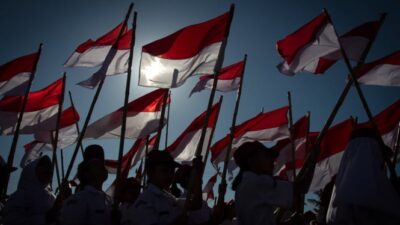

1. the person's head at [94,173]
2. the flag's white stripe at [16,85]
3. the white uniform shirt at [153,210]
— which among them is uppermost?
the flag's white stripe at [16,85]

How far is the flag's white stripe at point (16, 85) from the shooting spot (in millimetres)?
10188

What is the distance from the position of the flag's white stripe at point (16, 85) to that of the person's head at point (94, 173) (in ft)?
18.9

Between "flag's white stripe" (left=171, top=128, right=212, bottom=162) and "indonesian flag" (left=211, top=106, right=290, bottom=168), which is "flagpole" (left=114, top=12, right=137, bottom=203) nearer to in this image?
"flag's white stripe" (left=171, top=128, right=212, bottom=162)

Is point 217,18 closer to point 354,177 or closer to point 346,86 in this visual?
point 346,86

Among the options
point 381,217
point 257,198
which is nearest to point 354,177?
point 381,217

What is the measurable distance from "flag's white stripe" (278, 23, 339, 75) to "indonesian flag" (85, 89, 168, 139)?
3779mm

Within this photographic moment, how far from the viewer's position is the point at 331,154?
Result: 34.8ft

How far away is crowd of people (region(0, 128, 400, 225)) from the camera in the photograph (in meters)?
3.88

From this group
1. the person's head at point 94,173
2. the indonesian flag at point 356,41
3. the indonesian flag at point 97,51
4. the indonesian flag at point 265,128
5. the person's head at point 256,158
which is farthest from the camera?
the indonesian flag at point 265,128

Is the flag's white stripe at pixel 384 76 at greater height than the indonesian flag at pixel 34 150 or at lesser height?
greater

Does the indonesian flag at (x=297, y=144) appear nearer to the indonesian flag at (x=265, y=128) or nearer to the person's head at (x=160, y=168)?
the indonesian flag at (x=265, y=128)

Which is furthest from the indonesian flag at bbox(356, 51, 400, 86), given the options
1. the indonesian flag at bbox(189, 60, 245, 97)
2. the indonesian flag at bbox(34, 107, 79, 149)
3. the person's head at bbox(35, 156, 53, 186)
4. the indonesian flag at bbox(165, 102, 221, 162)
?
the indonesian flag at bbox(34, 107, 79, 149)

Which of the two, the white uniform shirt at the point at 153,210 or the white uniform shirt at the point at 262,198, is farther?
the white uniform shirt at the point at 153,210

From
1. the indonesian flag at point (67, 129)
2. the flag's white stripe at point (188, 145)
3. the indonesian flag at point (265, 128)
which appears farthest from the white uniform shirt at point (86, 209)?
the indonesian flag at point (67, 129)
